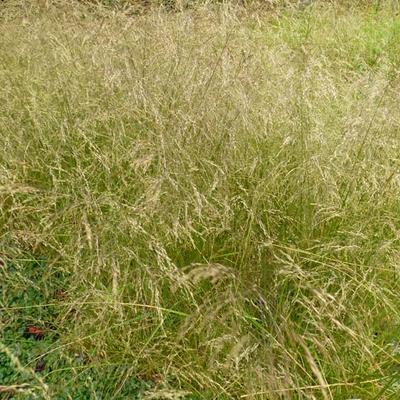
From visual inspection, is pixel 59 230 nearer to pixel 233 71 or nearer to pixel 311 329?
pixel 311 329

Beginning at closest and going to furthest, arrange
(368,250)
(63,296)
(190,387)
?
(190,387), (368,250), (63,296)

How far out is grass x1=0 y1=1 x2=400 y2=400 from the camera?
4.43ft

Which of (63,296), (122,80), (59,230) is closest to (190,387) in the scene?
(63,296)

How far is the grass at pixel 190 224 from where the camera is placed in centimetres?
135

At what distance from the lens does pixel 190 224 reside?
1.55 meters

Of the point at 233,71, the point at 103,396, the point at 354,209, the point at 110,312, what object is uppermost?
the point at 233,71

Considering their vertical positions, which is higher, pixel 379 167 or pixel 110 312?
pixel 379 167

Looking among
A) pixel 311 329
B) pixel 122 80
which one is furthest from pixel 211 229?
pixel 122 80

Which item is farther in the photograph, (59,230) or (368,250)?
(59,230)

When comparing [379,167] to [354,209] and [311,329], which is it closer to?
[354,209]

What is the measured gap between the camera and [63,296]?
169 cm

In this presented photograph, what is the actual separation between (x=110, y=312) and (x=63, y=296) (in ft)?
0.93

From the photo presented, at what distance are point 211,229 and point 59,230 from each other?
0.52 m

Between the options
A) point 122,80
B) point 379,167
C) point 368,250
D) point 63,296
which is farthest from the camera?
point 122,80
